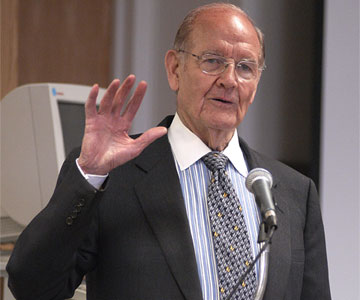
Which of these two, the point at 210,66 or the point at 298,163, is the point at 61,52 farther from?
the point at 210,66

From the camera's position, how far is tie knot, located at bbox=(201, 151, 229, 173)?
1.58 meters

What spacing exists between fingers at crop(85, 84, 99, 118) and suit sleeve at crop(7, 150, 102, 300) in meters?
0.12

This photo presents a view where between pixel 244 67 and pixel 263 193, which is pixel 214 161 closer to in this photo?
pixel 244 67

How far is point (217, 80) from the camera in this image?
5.07 feet

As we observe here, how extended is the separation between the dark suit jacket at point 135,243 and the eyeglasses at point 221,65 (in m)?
0.22

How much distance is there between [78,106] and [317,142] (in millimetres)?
1166

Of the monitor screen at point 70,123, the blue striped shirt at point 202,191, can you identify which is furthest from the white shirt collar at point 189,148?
the monitor screen at point 70,123

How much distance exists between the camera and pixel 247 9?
3.50 metres

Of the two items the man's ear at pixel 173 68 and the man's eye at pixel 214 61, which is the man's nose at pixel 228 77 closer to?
the man's eye at pixel 214 61

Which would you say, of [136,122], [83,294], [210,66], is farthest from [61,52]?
[210,66]

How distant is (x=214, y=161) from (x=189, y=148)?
0.23ft

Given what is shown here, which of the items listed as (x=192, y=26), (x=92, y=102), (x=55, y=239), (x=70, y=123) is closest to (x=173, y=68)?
(x=192, y=26)

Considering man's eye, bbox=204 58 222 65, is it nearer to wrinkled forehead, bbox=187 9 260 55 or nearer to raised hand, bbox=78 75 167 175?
wrinkled forehead, bbox=187 9 260 55

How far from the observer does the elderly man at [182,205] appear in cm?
132
